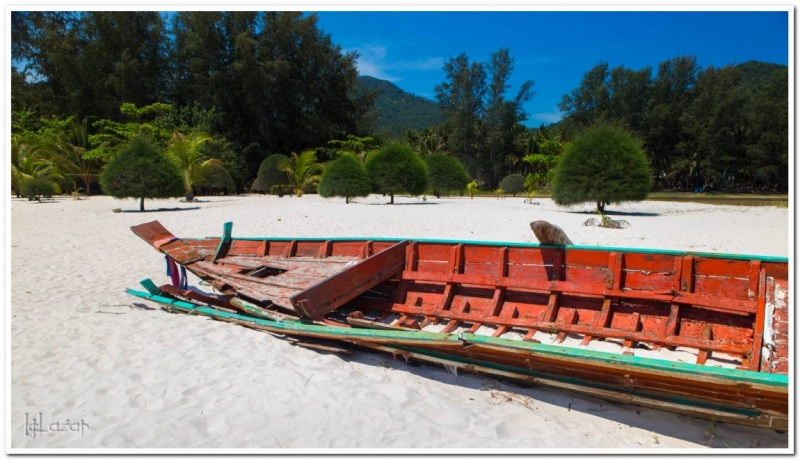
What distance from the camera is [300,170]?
2778 cm

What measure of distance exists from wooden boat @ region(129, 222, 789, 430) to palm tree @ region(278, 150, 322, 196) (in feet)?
74.6

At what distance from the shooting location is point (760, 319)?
A: 328 centimetres

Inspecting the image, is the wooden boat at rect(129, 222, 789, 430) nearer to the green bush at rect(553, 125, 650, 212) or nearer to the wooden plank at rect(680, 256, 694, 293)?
the wooden plank at rect(680, 256, 694, 293)

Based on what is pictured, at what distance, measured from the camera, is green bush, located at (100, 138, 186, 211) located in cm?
1612

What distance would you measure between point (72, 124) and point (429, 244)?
1319 inches

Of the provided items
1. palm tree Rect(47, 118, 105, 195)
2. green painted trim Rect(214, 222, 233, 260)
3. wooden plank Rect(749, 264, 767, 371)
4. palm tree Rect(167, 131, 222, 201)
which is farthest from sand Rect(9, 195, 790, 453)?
palm tree Rect(47, 118, 105, 195)

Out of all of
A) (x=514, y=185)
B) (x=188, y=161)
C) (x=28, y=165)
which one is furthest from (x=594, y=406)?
(x=514, y=185)

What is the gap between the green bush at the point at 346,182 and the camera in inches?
824

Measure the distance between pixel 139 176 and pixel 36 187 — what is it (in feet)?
30.5

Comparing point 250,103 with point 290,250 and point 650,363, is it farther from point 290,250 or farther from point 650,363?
point 650,363

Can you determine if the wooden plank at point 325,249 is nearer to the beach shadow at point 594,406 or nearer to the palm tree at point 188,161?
the beach shadow at point 594,406

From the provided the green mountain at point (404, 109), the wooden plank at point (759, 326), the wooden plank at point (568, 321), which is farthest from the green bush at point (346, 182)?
the green mountain at point (404, 109)
